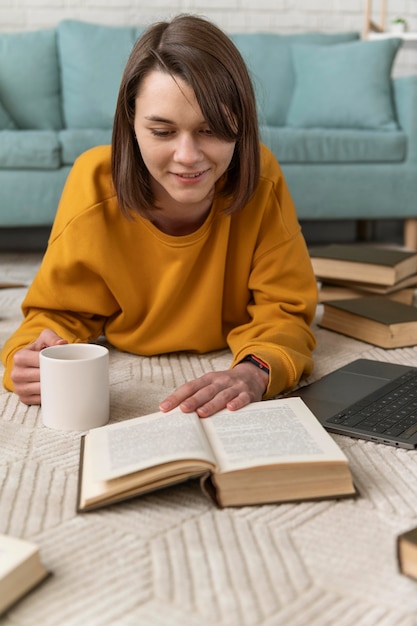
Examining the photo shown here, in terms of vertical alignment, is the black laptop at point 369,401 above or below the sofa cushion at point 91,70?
below

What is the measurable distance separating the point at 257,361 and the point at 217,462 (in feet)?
1.19

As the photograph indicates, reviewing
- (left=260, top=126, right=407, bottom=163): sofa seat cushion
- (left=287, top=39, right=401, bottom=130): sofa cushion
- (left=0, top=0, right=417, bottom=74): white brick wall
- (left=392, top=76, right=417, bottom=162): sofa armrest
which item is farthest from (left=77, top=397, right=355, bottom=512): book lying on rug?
(left=0, top=0, right=417, bottom=74): white brick wall

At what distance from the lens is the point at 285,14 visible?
12.0ft

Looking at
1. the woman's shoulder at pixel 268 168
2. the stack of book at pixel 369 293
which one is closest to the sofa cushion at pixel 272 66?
the stack of book at pixel 369 293

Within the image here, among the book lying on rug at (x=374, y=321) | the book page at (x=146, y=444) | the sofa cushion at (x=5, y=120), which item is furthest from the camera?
the sofa cushion at (x=5, y=120)

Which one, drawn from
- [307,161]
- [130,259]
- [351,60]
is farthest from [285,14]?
[130,259]

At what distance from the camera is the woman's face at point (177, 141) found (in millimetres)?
1124

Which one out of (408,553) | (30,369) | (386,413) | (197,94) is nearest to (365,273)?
(386,413)

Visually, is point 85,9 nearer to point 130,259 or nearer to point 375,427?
point 130,259

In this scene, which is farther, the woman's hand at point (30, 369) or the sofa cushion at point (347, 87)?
the sofa cushion at point (347, 87)

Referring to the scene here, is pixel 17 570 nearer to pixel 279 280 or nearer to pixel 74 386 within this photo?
pixel 74 386

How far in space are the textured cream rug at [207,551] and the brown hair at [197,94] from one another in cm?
47

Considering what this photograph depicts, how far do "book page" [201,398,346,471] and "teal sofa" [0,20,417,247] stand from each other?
6.11 ft

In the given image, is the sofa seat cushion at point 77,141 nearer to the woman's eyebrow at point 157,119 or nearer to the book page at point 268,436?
the woman's eyebrow at point 157,119
